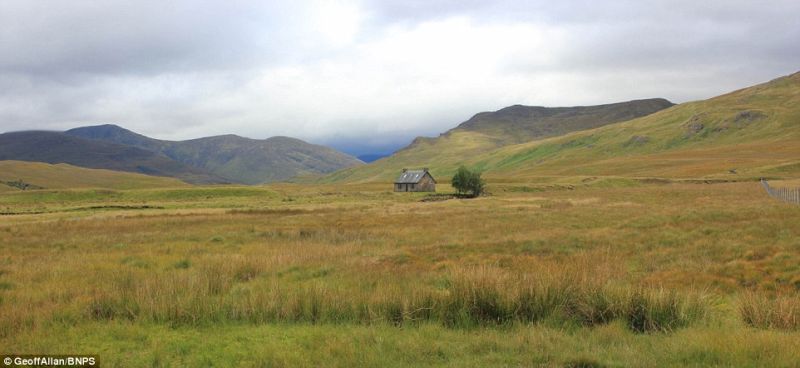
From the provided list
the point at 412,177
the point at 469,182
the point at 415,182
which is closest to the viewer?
the point at 469,182

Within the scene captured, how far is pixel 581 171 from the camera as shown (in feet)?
572

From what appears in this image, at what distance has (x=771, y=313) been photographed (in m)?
9.41

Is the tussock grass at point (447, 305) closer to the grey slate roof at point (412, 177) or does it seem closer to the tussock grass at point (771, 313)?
the tussock grass at point (771, 313)

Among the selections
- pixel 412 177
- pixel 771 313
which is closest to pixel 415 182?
pixel 412 177

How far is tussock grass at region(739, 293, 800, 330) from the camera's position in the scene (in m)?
9.05

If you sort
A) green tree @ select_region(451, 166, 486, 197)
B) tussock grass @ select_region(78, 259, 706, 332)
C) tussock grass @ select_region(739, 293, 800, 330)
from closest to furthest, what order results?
tussock grass @ select_region(739, 293, 800, 330) < tussock grass @ select_region(78, 259, 706, 332) < green tree @ select_region(451, 166, 486, 197)

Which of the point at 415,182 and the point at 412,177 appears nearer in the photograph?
the point at 415,182

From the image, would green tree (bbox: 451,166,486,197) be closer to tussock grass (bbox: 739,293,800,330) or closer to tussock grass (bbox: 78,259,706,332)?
tussock grass (bbox: 78,259,706,332)

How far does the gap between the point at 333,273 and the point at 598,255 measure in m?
9.73

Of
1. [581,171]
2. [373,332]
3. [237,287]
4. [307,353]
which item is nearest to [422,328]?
[373,332]

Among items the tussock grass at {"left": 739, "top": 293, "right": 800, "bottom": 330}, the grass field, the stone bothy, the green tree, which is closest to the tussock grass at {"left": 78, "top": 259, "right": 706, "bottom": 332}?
the grass field

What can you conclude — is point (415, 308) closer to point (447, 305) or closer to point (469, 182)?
point (447, 305)

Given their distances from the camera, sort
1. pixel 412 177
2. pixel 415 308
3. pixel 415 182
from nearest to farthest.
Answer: pixel 415 308 → pixel 415 182 → pixel 412 177

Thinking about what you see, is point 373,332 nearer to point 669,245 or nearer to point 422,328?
point 422,328
